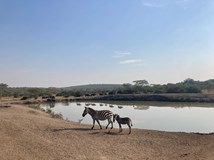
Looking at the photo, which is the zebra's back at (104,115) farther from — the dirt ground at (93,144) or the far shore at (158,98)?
the far shore at (158,98)

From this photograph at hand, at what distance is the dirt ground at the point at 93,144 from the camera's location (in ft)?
39.2

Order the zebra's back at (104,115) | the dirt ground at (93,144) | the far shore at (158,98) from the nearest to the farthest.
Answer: the dirt ground at (93,144)
the zebra's back at (104,115)
the far shore at (158,98)

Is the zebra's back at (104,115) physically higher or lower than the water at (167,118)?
higher

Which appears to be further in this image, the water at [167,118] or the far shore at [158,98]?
the far shore at [158,98]

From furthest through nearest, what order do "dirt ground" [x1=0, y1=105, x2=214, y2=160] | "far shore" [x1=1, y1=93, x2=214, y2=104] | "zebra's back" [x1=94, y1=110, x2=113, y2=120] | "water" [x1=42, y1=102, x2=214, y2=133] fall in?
"far shore" [x1=1, y1=93, x2=214, y2=104] < "water" [x1=42, y1=102, x2=214, y2=133] < "zebra's back" [x1=94, y1=110, x2=113, y2=120] < "dirt ground" [x1=0, y1=105, x2=214, y2=160]

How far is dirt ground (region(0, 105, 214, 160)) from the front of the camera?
11.9 metres

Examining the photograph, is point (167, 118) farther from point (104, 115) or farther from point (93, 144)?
point (93, 144)

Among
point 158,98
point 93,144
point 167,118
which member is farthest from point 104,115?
point 158,98

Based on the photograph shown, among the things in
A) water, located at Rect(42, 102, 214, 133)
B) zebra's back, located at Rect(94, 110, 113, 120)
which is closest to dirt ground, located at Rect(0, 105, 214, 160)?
zebra's back, located at Rect(94, 110, 113, 120)

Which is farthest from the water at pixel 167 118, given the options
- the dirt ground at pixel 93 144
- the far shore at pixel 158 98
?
the far shore at pixel 158 98

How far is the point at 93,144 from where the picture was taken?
550 inches

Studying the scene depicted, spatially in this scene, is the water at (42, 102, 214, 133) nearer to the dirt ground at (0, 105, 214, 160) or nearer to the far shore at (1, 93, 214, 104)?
the dirt ground at (0, 105, 214, 160)

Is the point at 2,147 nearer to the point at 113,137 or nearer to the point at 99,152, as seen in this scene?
the point at 99,152

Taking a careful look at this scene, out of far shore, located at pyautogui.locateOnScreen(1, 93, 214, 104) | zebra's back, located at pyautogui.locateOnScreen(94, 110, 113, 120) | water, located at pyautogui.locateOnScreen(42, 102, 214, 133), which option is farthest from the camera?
far shore, located at pyautogui.locateOnScreen(1, 93, 214, 104)
